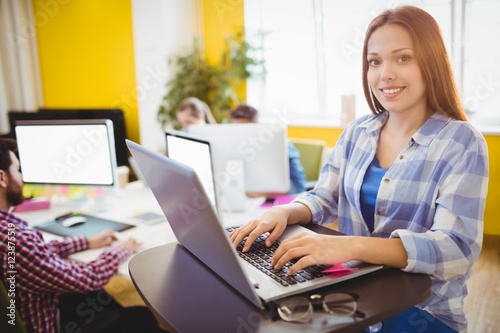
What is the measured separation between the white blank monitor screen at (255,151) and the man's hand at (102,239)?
587 mm

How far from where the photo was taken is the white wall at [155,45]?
188 inches

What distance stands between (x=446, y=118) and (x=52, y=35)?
5787mm

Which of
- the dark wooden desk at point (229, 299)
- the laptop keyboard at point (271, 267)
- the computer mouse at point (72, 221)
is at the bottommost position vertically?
the computer mouse at point (72, 221)

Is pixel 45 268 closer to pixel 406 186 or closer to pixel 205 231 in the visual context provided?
pixel 205 231

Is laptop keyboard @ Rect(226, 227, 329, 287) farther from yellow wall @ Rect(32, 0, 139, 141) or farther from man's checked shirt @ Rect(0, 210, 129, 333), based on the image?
yellow wall @ Rect(32, 0, 139, 141)

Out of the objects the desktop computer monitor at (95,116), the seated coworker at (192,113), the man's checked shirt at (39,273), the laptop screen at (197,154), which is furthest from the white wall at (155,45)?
the man's checked shirt at (39,273)

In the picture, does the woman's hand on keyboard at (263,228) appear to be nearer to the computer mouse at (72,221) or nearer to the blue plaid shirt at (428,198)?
the blue plaid shirt at (428,198)

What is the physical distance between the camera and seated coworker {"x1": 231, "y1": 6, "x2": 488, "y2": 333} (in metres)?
0.96

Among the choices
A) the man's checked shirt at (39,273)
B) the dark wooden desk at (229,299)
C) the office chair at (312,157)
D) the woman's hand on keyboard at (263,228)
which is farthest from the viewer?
the office chair at (312,157)

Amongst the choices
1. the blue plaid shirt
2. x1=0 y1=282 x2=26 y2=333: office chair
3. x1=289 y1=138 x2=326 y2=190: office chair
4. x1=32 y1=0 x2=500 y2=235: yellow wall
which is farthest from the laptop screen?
x1=32 y1=0 x2=500 y2=235: yellow wall

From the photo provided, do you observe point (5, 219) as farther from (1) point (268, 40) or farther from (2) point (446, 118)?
(1) point (268, 40)

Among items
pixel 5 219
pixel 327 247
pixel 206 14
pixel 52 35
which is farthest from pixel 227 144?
pixel 52 35

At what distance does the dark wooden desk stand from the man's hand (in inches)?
32.6

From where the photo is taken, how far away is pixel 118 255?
165 cm
